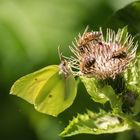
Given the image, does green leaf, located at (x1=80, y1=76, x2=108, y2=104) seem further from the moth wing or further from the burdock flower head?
the moth wing

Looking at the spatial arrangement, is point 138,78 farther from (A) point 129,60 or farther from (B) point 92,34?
(B) point 92,34

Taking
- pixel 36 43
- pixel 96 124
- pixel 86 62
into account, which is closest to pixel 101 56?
pixel 86 62

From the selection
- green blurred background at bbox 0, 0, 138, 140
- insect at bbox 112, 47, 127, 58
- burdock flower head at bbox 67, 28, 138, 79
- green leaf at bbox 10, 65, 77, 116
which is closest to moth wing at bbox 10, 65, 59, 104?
green leaf at bbox 10, 65, 77, 116

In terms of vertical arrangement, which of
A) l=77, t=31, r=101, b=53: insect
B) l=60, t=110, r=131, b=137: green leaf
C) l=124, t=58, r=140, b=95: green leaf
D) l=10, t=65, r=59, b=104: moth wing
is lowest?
l=60, t=110, r=131, b=137: green leaf

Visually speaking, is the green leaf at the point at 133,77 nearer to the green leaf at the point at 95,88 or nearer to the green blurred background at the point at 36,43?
the green leaf at the point at 95,88

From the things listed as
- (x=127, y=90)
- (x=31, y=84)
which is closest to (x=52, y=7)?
(x=31, y=84)

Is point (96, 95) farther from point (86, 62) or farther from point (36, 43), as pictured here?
point (36, 43)
